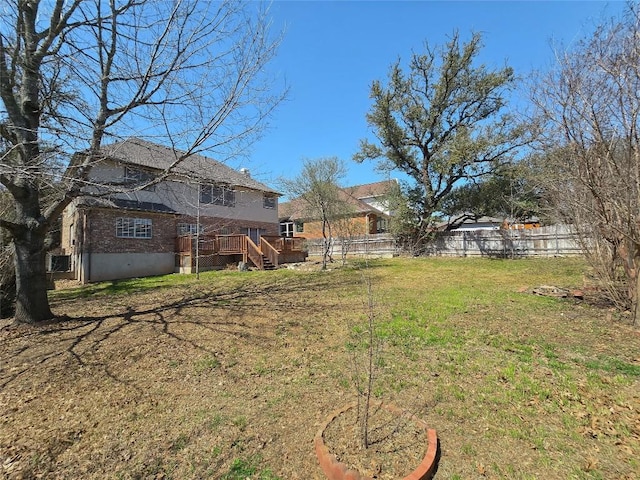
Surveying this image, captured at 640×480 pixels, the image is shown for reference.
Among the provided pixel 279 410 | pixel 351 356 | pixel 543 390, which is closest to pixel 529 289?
pixel 543 390

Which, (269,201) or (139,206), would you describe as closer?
(139,206)

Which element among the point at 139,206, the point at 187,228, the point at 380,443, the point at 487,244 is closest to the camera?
the point at 380,443

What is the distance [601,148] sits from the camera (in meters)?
5.13

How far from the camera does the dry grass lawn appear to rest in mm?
2559

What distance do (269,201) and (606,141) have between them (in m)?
19.9

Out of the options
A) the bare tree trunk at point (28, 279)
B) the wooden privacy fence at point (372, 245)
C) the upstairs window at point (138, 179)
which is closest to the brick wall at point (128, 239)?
the upstairs window at point (138, 179)

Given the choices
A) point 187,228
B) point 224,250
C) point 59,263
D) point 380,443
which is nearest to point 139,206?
point 187,228

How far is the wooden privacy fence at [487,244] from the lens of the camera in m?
18.1

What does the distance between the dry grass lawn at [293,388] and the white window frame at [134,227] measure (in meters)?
8.51

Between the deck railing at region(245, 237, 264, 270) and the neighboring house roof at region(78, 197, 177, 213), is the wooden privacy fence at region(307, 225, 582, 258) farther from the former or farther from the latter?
the neighboring house roof at region(78, 197, 177, 213)

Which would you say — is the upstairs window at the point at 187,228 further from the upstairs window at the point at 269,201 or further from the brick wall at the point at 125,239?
the upstairs window at the point at 269,201

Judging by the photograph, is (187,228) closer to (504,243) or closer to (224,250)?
(224,250)

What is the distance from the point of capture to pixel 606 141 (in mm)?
5141

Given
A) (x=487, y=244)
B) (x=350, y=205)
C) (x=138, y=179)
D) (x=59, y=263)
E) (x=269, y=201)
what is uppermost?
(x=269, y=201)
